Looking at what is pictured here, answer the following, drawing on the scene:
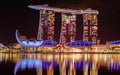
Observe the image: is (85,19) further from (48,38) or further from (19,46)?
(19,46)

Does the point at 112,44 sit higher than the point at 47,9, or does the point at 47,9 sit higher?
the point at 47,9

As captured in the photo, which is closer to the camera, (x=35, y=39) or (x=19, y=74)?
(x=19, y=74)

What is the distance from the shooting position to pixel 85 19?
56.3 m

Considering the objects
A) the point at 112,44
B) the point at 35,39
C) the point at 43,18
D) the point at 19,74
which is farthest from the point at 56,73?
the point at 112,44

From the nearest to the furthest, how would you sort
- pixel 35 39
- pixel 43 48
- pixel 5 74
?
pixel 5 74 < pixel 35 39 < pixel 43 48

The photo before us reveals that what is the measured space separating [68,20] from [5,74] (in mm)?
43343

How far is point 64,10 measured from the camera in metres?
52.4

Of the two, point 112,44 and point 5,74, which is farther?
point 112,44

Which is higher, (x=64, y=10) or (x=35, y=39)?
(x=64, y=10)

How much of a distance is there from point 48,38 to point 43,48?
1.80 metres

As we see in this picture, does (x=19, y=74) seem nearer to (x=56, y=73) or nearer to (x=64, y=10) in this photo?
(x=56, y=73)

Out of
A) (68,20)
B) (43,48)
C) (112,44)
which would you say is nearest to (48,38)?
(43,48)

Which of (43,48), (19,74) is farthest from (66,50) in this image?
(19,74)

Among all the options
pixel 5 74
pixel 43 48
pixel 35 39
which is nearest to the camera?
pixel 5 74
